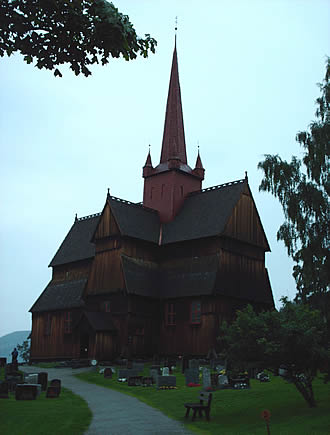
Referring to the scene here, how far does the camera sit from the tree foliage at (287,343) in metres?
19.6

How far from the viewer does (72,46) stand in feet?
36.2

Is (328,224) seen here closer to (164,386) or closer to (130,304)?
(164,386)

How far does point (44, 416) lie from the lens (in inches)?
722

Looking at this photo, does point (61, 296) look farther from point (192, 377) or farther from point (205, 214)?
point (192, 377)

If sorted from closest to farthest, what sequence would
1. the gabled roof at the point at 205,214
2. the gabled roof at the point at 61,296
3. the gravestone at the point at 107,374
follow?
the gravestone at the point at 107,374 < the gabled roof at the point at 205,214 < the gabled roof at the point at 61,296

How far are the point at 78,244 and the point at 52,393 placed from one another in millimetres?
32285

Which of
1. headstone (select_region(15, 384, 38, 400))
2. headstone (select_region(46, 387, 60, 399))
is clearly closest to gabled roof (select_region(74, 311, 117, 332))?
headstone (select_region(46, 387, 60, 399))

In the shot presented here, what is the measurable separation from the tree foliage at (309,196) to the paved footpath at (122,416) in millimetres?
11412

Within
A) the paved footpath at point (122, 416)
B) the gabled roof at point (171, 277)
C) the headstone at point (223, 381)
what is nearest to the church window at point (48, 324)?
the gabled roof at point (171, 277)

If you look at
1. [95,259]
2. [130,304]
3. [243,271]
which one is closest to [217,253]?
[243,271]

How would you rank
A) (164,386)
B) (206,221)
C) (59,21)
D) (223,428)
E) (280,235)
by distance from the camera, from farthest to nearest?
(206,221), (280,235), (164,386), (223,428), (59,21)

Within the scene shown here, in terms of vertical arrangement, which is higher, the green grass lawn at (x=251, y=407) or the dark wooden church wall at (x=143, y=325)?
the dark wooden church wall at (x=143, y=325)

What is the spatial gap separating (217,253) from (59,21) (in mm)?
34353

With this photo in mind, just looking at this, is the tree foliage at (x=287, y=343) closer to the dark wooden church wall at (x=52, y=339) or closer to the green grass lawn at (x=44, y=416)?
the green grass lawn at (x=44, y=416)
